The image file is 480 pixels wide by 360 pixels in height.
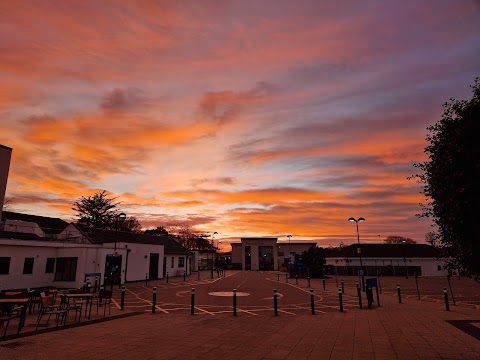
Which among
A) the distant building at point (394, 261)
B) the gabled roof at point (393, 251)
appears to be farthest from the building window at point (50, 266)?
the gabled roof at point (393, 251)

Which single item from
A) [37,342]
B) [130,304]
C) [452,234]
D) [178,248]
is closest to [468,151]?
[452,234]

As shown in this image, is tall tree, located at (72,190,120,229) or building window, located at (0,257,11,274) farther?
tall tree, located at (72,190,120,229)

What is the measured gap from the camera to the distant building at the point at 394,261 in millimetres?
56719

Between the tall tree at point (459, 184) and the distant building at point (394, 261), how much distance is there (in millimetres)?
51892

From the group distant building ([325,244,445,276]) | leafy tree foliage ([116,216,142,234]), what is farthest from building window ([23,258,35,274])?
leafy tree foliage ([116,216,142,234])

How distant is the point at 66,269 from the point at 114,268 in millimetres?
4529

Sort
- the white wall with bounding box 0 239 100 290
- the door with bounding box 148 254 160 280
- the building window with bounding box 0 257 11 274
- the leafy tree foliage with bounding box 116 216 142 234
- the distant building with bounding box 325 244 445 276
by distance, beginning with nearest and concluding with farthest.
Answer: the building window with bounding box 0 257 11 274
the white wall with bounding box 0 239 100 290
the door with bounding box 148 254 160 280
the distant building with bounding box 325 244 445 276
the leafy tree foliage with bounding box 116 216 142 234

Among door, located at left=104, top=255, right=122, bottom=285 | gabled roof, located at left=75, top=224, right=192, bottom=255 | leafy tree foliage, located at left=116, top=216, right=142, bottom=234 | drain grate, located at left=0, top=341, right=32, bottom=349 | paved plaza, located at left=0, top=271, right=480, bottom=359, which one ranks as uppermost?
leafy tree foliage, located at left=116, top=216, right=142, bottom=234

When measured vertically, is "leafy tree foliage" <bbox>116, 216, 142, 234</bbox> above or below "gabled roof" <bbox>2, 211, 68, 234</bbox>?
above

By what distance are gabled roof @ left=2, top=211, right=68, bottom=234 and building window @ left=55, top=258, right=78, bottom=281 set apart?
19.1 metres

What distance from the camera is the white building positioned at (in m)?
25.7

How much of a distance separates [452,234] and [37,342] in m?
12.8

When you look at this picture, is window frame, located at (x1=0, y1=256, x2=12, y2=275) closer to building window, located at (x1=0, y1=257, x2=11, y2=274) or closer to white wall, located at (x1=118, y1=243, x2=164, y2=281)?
building window, located at (x1=0, y1=257, x2=11, y2=274)

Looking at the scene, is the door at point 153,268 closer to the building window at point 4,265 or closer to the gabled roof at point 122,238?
the gabled roof at point 122,238
